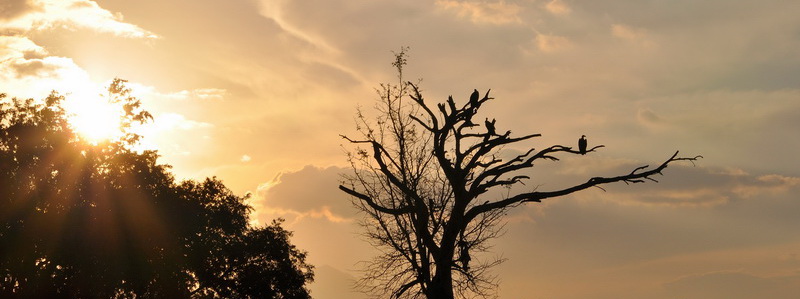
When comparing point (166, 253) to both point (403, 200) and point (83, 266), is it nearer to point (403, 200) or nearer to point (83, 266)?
point (83, 266)

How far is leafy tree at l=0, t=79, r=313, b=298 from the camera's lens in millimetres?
38344

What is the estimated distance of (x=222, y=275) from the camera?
4838cm

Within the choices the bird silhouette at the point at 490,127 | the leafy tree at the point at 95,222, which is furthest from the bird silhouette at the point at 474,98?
the leafy tree at the point at 95,222

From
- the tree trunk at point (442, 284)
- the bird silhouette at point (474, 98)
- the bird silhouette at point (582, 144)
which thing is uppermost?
the bird silhouette at point (474, 98)

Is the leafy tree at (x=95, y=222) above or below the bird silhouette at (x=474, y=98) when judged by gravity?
above

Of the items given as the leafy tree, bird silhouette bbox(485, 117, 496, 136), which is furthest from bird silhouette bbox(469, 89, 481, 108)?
the leafy tree

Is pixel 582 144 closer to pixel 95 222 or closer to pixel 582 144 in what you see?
pixel 582 144

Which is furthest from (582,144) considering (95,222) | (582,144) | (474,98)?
(95,222)

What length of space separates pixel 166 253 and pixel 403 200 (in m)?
29.1

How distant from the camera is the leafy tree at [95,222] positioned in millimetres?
38344

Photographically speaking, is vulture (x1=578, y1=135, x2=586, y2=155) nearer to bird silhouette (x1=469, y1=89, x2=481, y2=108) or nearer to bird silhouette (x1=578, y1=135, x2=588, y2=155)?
bird silhouette (x1=578, y1=135, x2=588, y2=155)

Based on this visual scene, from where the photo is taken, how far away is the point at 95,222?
39875 millimetres

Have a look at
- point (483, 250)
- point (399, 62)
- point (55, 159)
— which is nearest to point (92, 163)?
point (55, 159)

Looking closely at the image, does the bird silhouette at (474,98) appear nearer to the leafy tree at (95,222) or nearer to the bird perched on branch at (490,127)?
the bird perched on branch at (490,127)
